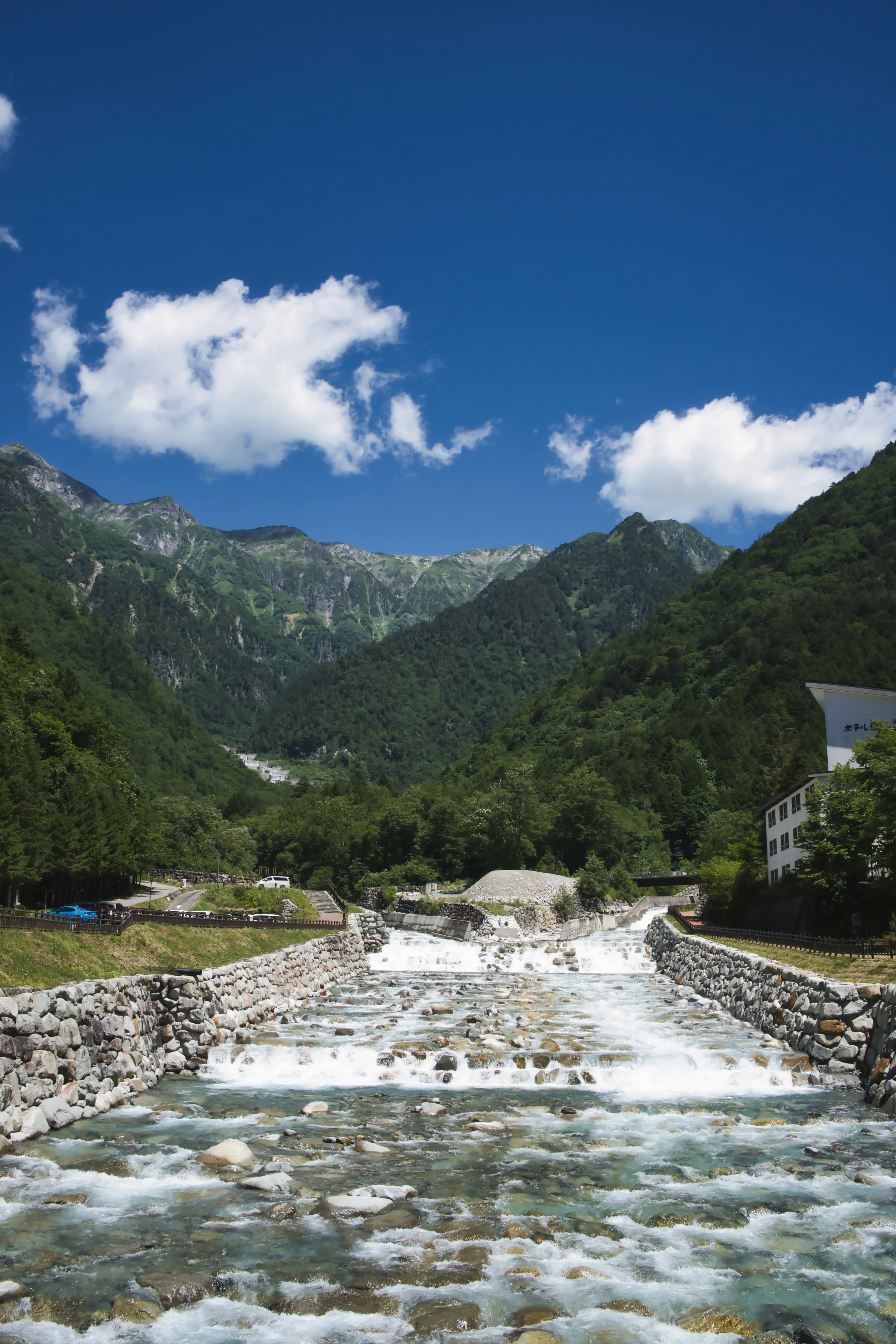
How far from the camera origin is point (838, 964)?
85.3 ft

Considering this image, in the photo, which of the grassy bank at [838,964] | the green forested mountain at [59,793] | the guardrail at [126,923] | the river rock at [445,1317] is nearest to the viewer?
the river rock at [445,1317]

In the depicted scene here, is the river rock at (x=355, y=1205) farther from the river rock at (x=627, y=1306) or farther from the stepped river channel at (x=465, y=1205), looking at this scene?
the river rock at (x=627, y=1306)

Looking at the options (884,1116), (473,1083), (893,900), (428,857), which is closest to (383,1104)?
(473,1083)

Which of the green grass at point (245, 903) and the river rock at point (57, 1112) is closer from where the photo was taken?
the river rock at point (57, 1112)

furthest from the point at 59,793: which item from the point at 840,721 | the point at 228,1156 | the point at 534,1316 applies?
the point at 534,1316

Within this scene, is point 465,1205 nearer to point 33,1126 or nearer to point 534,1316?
point 534,1316

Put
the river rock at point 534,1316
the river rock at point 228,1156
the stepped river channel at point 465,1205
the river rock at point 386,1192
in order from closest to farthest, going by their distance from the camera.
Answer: the river rock at point 534,1316
the stepped river channel at point 465,1205
the river rock at point 386,1192
the river rock at point 228,1156

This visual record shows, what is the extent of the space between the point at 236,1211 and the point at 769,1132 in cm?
1014

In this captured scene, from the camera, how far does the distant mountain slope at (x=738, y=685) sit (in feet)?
415

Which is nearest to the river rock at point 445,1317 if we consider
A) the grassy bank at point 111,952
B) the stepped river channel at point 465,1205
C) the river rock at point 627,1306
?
the stepped river channel at point 465,1205

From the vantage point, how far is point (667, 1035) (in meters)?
26.0

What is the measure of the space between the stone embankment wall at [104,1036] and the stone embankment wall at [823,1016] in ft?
51.9

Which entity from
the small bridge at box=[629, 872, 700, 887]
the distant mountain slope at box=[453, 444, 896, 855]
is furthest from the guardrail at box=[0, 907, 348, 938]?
the small bridge at box=[629, 872, 700, 887]

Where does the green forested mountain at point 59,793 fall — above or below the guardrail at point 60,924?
above
